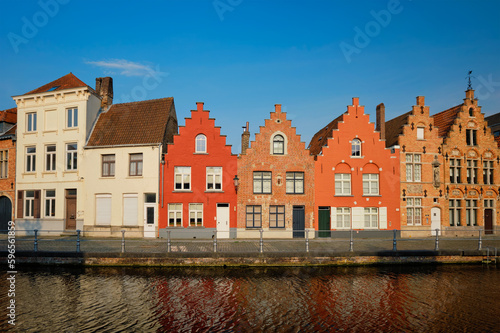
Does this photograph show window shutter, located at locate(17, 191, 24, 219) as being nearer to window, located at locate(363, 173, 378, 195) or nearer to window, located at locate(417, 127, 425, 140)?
window, located at locate(363, 173, 378, 195)

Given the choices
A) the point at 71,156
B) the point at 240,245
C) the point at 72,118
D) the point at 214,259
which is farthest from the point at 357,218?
the point at 72,118

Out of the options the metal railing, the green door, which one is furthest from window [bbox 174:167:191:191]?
the green door

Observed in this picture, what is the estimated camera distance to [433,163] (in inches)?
1061

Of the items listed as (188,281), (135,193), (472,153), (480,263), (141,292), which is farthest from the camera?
(472,153)

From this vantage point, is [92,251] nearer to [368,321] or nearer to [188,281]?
[188,281]

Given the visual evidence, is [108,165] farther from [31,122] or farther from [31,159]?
[31,122]

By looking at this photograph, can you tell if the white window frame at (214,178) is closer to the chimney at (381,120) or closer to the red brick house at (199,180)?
the red brick house at (199,180)

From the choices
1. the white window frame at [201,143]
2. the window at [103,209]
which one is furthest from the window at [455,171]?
the window at [103,209]

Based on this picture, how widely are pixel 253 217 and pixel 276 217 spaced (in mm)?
1739

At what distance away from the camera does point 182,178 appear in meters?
25.2

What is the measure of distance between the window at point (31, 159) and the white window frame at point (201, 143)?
45.5 ft

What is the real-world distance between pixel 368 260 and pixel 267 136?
38.8 feet

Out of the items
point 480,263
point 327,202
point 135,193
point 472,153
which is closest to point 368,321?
point 480,263

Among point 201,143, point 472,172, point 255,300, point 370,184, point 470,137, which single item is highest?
point 470,137
